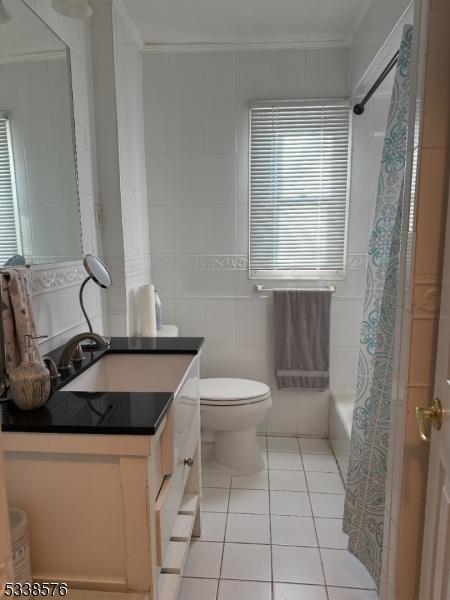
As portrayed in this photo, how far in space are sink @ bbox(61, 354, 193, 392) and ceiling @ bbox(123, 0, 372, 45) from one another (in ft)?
5.52

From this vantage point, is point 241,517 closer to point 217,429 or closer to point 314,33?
point 217,429

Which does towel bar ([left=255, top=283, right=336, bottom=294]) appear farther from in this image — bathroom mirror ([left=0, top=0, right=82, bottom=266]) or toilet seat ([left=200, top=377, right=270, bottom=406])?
bathroom mirror ([left=0, top=0, right=82, bottom=266])

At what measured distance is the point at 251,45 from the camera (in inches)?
95.1

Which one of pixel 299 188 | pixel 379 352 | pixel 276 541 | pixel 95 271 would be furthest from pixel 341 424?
pixel 95 271

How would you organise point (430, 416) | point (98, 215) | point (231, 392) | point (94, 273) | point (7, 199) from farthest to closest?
point (231, 392) < point (98, 215) < point (94, 273) < point (7, 199) < point (430, 416)

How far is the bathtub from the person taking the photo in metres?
2.28

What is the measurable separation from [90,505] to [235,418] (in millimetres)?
1318

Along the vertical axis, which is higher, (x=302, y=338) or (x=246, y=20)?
(x=246, y=20)

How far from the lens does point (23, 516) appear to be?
997 mm

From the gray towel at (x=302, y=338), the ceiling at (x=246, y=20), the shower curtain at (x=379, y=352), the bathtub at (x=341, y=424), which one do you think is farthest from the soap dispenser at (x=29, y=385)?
the ceiling at (x=246, y=20)

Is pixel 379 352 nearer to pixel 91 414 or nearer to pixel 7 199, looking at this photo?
pixel 91 414

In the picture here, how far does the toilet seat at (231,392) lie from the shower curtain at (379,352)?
0.68 m

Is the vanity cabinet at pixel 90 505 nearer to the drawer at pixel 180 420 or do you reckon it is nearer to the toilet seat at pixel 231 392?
the drawer at pixel 180 420

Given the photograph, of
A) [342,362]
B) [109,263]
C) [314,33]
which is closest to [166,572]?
[109,263]
